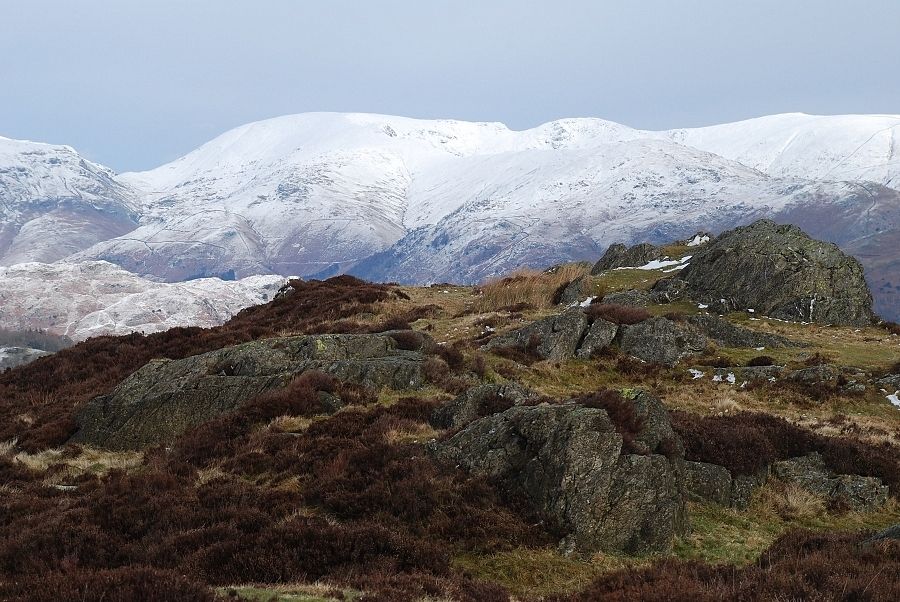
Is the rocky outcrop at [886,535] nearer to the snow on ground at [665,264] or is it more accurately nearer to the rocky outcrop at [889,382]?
the rocky outcrop at [889,382]

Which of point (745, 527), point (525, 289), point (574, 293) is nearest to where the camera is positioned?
point (745, 527)

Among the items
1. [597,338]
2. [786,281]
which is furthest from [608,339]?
[786,281]

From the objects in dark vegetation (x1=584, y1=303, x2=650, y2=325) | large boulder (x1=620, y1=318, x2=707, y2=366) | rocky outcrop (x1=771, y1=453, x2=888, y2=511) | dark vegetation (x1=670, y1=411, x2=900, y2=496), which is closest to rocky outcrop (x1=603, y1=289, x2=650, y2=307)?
dark vegetation (x1=584, y1=303, x2=650, y2=325)

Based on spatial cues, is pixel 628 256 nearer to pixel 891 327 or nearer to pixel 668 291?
pixel 668 291

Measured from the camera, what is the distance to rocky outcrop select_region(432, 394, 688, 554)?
11.5 m

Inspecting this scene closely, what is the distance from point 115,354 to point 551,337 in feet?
78.8

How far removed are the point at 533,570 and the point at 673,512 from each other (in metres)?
3.36

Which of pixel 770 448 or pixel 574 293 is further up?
pixel 574 293

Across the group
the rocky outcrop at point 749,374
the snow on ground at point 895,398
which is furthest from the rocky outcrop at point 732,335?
the snow on ground at point 895,398

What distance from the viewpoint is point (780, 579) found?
8.30 metres

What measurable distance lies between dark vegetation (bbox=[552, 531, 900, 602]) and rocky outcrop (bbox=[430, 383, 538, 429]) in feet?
23.6

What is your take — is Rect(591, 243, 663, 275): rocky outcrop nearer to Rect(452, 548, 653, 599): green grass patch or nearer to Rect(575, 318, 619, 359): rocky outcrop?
Rect(575, 318, 619, 359): rocky outcrop

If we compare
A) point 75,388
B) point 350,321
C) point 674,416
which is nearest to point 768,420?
point 674,416

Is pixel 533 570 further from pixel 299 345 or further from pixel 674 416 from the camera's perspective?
pixel 299 345
